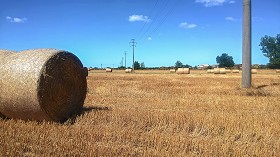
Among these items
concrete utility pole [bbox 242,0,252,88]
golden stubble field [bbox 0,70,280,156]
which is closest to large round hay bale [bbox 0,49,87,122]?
golden stubble field [bbox 0,70,280,156]

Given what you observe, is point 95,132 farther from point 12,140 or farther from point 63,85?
point 63,85

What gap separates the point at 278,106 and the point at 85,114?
5828mm

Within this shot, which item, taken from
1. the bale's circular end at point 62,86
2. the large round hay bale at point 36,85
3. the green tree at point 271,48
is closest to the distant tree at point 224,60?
the green tree at point 271,48

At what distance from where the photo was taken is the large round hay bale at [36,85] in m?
7.30

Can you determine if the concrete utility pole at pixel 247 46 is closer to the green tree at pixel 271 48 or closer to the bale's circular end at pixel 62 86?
the bale's circular end at pixel 62 86

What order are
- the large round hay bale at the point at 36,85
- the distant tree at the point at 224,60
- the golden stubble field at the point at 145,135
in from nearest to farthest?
the golden stubble field at the point at 145,135 → the large round hay bale at the point at 36,85 → the distant tree at the point at 224,60

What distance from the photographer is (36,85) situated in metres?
7.24

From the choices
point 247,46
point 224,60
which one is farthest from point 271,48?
point 247,46

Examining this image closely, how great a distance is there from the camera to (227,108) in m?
10.1

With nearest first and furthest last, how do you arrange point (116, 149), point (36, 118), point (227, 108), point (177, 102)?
point (116, 149) < point (36, 118) < point (227, 108) < point (177, 102)

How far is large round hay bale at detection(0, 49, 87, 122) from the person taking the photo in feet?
24.0

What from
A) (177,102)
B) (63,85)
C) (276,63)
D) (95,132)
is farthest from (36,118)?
(276,63)

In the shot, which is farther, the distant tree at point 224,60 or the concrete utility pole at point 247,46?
the distant tree at point 224,60

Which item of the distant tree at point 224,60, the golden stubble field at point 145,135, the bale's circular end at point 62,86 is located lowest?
the golden stubble field at point 145,135
